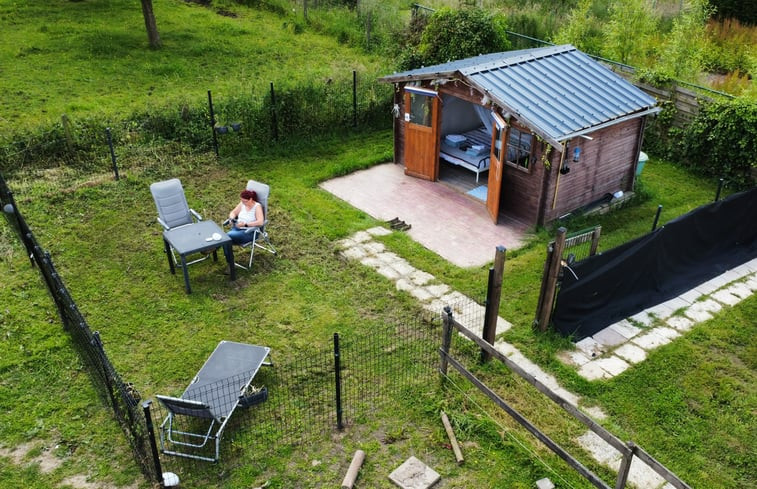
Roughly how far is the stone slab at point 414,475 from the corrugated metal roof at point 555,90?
5.47 meters

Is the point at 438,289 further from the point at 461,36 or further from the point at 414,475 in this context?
the point at 461,36

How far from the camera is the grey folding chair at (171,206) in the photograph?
373 inches

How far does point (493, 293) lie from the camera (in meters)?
7.10

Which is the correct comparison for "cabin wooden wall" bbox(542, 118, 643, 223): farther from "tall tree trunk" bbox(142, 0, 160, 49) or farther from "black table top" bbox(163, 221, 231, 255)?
"tall tree trunk" bbox(142, 0, 160, 49)

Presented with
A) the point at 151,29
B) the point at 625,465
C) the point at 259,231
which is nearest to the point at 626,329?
the point at 625,465

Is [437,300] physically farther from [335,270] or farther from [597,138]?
[597,138]

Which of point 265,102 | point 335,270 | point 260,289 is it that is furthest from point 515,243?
point 265,102

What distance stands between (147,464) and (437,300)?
438 centimetres

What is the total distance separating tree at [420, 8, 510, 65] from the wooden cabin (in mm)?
3073

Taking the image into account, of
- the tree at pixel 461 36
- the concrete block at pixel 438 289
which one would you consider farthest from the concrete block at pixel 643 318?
the tree at pixel 461 36

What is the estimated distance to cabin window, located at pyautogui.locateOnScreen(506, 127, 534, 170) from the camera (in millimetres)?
10385

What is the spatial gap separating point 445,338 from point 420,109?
6.31m

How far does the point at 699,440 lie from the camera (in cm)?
654

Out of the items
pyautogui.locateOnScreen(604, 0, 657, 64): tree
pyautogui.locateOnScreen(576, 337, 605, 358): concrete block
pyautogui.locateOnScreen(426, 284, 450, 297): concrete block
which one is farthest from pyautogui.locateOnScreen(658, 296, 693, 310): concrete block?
pyautogui.locateOnScreen(604, 0, 657, 64): tree
